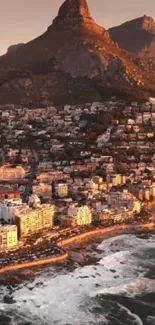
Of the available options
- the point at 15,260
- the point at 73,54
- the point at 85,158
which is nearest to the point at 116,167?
the point at 85,158

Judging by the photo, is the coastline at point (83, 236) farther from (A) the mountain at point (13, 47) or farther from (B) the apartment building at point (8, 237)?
(A) the mountain at point (13, 47)

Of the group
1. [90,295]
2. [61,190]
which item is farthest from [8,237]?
[61,190]

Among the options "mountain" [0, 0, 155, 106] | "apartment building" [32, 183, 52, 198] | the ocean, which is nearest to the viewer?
the ocean

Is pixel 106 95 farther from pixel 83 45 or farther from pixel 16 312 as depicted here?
pixel 16 312

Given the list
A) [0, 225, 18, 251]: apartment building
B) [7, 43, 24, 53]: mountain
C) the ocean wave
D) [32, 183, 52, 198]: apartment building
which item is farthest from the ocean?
[7, 43, 24, 53]: mountain

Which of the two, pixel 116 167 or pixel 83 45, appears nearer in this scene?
pixel 116 167

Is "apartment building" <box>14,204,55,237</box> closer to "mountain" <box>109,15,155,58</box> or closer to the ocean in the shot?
the ocean
